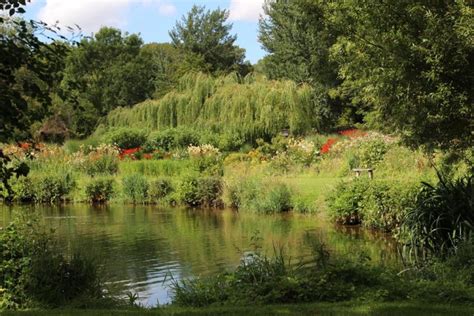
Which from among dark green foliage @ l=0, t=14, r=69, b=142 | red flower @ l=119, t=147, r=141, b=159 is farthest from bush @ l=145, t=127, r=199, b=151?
dark green foliage @ l=0, t=14, r=69, b=142

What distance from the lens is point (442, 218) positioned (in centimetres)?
950

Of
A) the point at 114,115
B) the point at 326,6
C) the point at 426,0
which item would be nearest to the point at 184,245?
the point at 326,6

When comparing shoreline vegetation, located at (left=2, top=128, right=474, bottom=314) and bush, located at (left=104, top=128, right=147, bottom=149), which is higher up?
bush, located at (left=104, top=128, right=147, bottom=149)

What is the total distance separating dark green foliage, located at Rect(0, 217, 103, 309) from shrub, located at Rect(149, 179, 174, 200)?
47.4 feet

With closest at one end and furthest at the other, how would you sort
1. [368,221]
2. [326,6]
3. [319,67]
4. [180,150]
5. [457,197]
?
[326,6], [457,197], [319,67], [368,221], [180,150]

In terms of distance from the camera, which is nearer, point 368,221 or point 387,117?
point 387,117

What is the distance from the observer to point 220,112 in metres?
30.3

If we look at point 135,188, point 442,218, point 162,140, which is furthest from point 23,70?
point 162,140

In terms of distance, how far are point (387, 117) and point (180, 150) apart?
18776 millimetres

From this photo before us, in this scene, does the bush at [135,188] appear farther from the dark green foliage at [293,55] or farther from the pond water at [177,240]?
the dark green foliage at [293,55]

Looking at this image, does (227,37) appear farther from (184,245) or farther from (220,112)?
(184,245)

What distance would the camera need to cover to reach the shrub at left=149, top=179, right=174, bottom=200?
22.4 m

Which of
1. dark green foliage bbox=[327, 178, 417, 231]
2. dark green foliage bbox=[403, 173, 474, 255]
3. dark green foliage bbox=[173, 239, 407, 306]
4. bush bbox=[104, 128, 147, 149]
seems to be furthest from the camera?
bush bbox=[104, 128, 147, 149]

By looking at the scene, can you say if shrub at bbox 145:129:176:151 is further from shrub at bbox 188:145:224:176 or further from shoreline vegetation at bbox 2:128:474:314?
shrub at bbox 188:145:224:176
